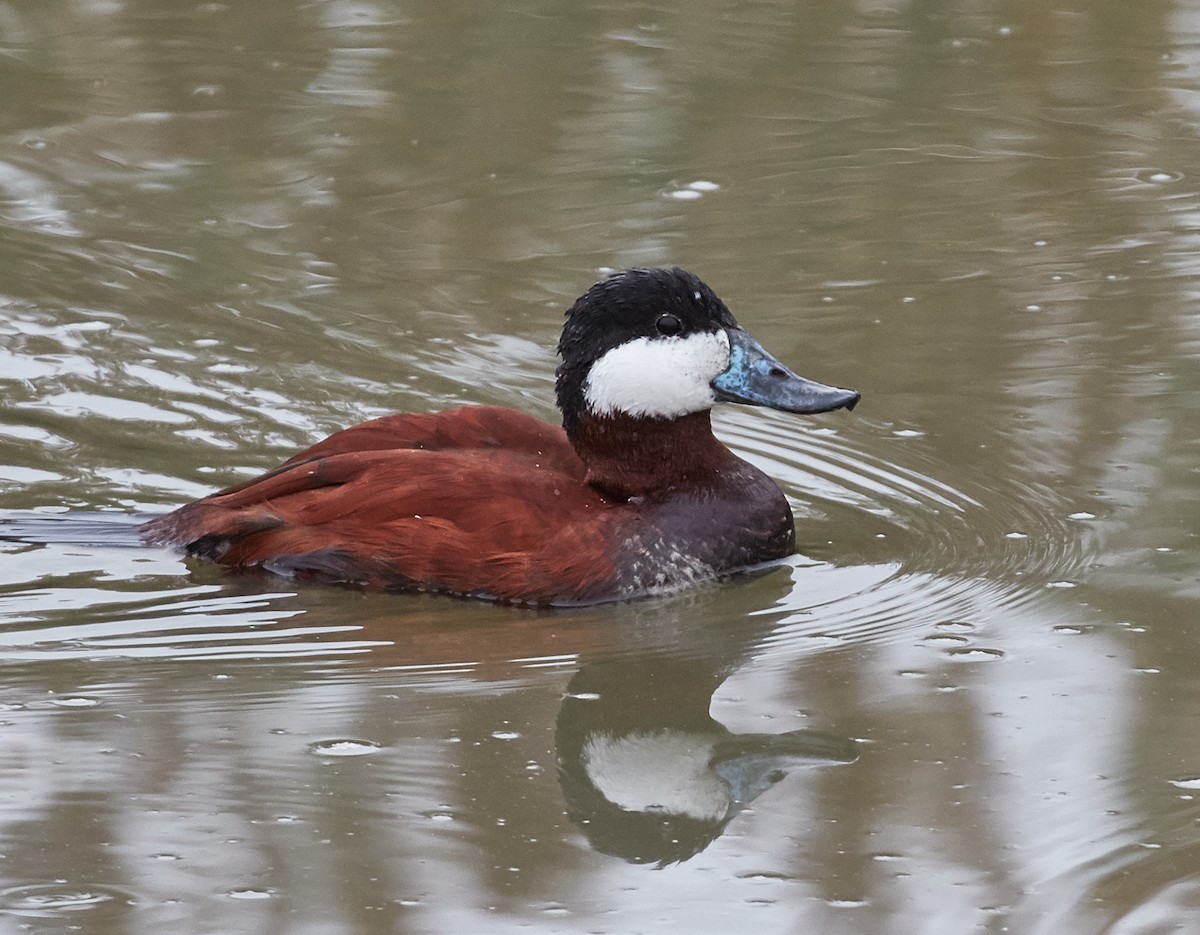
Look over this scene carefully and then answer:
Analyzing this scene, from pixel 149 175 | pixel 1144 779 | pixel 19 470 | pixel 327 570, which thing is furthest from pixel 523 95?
pixel 1144 779

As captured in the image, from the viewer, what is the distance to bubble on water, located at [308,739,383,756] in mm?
4527

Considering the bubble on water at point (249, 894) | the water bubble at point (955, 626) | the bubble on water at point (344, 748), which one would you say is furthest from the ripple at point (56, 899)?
the water bubble at point (955, 626)

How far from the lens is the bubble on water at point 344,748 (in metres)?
4.53

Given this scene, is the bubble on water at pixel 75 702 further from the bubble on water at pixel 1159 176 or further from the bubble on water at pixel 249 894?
the bubble on water at pixel 1159 176

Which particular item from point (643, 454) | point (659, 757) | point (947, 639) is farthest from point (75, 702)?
point (947, 639)

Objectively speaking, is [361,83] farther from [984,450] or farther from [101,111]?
[984,450]

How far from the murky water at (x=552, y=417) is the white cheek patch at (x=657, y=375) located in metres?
0.58

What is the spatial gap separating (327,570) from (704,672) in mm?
1199

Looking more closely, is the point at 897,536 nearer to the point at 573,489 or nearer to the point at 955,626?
the point at 955,626

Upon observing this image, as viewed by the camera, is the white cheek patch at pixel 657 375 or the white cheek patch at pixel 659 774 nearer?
the white cheek patch at pixel 659 774

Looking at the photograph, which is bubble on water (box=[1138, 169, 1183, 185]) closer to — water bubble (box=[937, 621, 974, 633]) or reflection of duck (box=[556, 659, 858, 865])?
water bubble (box=[937, 621, 974, 633])

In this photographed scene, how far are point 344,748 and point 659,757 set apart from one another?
0.74 metres

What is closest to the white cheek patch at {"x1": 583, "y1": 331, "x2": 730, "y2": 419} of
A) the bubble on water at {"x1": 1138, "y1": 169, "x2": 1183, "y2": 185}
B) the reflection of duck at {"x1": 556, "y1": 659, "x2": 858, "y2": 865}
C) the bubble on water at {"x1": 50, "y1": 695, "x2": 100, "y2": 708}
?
the reflection of duck at {"x1": 556, "y1": 659, "x2": 858, "y2": 865}

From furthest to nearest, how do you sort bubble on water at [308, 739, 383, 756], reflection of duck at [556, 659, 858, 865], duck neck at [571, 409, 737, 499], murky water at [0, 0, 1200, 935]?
duck neck at [571, 409, 737, 499] < bubble on water at [308, 739, 383, 756] < reflection of duck at [556, 659, 858, 865] < murky water at [0, 0, 1200, 935]
